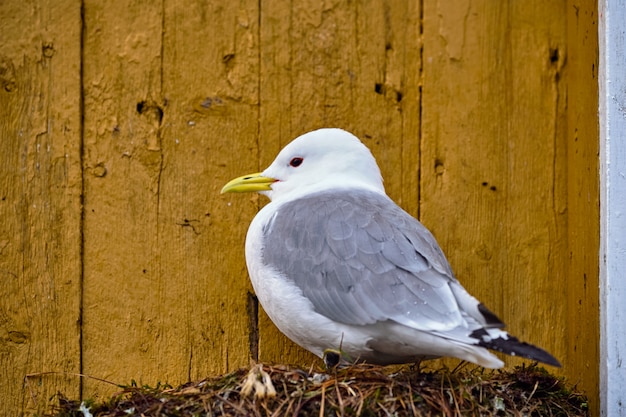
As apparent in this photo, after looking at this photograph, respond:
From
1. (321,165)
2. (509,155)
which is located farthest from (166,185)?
(509,155)

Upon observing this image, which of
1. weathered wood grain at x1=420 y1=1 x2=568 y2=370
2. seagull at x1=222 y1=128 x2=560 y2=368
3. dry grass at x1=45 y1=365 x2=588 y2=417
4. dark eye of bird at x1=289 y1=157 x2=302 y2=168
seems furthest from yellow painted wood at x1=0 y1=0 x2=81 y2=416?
weathered wood grain at x1=420 y1=1 x2=568 y2=370

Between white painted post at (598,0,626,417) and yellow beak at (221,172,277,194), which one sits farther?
yellow beak at (221,172,277,194)

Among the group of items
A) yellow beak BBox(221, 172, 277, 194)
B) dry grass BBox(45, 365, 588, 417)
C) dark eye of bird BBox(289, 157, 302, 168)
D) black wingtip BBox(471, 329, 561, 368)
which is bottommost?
dry grass BBox(45, 365, 588, 417)

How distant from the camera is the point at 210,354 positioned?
3332 millimetres

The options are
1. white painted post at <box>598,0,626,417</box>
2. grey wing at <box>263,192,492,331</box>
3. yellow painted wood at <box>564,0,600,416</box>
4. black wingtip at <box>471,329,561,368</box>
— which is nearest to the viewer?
black wingtip at <box>471,329,561,368</box>

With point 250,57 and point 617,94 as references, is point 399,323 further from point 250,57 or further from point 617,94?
point 250,57

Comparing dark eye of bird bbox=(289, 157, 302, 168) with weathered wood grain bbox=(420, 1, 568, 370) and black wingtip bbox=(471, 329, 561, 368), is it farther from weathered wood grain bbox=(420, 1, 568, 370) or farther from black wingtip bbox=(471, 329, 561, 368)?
black wingtip bbox=(471, 329, 561, 368)

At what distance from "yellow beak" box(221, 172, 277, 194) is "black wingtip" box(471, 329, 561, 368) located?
1.02 m

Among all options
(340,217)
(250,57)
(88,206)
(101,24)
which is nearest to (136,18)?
(101,24)

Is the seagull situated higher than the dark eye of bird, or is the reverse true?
the dark eye of bird

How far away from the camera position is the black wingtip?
235 cm

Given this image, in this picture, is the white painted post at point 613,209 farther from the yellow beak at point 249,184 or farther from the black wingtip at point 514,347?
the yellow beak at point 249,184

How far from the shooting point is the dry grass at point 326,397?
260cm

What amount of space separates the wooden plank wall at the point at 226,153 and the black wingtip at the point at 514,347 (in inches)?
32.9
